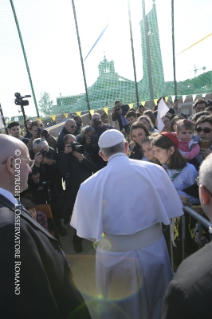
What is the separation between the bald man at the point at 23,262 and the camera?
0.98 metres

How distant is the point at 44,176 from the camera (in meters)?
3.51

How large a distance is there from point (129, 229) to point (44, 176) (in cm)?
214

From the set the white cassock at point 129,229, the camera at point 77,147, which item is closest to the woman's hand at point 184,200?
the white cassock at point 129,229

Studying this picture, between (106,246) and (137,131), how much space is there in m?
2.12

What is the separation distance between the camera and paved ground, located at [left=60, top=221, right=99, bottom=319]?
2.61 meters

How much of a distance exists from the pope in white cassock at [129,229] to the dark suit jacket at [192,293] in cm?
94

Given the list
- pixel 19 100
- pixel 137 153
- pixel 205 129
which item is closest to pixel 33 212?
pixel 137 153

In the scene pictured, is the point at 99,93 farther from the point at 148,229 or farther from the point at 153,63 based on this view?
the point at 148,229

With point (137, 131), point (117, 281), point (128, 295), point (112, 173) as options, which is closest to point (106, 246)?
point (117, 281)

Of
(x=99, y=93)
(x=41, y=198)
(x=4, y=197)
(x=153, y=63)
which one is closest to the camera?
(x=4, y=197)

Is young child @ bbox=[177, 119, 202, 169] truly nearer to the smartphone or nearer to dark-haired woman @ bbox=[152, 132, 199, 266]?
the smartphone

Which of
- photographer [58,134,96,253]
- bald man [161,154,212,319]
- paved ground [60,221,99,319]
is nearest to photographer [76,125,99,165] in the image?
photographer [58,134,96,253]

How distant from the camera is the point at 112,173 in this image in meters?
1.76

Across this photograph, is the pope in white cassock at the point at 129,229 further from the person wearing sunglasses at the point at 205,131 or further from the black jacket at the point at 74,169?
the black jacket at the point at 74,169
